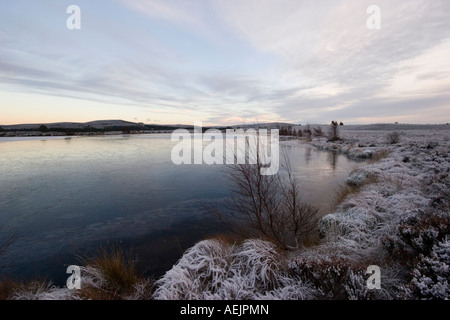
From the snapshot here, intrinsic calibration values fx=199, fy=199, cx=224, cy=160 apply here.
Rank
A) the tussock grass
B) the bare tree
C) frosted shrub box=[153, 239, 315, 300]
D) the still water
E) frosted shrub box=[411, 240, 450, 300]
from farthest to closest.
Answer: the bare tree
the still water
the tussock grass
frosted shrub box=[153, 239, 315, 300]
frosted shrub box=[411, 240, 450, 300]

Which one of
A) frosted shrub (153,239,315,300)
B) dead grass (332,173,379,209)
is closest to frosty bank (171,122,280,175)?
frosted shrub (153,239,315,300)

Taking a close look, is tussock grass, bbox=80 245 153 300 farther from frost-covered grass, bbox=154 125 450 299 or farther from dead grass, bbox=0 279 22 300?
dead grass, bbox=0 279 22 300

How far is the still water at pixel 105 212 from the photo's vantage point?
20.5 ft

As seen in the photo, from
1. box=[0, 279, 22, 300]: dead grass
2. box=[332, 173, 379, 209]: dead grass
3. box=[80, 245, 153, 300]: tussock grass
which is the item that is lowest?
box=[80, 245, 153, 300]: tussock grass

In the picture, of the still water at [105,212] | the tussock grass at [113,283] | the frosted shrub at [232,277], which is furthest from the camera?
the still water at [105,212]

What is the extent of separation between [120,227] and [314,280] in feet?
23.3

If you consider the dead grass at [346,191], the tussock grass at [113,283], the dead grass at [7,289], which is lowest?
the tussock grass at [113,283]

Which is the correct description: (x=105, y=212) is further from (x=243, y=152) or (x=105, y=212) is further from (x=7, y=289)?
(x=243, y=152)

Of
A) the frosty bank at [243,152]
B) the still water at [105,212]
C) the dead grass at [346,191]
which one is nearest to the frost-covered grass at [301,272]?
the still water at [105,212]

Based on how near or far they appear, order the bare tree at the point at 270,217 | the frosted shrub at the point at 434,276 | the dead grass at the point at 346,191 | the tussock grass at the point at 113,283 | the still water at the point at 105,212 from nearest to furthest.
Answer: the frosted shrub at the point at 434,276 < the tussock grass at the point at 113,283 < the still water at the point at 105,212 < the bare tree at the point at 270,217 < the dead grass at the point at 346,191

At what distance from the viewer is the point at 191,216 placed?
9.05 meters

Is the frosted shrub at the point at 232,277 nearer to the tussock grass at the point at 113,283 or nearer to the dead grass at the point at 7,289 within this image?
the tussock grass at the point at 113,283

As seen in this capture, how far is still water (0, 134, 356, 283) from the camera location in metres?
6.25

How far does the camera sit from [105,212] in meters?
9.26
